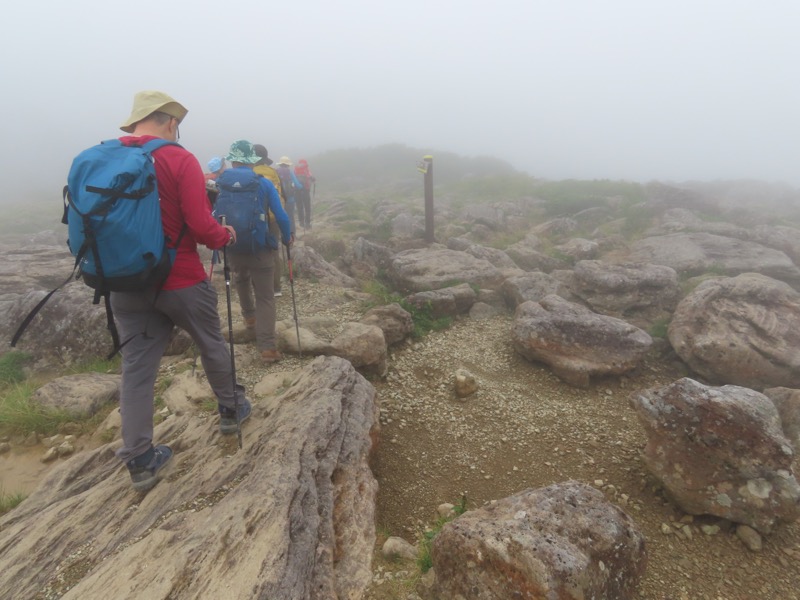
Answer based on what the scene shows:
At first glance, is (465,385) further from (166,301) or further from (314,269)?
(314,269)

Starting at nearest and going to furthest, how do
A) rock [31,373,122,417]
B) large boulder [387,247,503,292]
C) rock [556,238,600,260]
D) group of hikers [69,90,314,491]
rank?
group of hikers [69,90,314,491] → rock [31,373,122,417] → large boulder [387,247,503,292] → rock [556,238,600,260]

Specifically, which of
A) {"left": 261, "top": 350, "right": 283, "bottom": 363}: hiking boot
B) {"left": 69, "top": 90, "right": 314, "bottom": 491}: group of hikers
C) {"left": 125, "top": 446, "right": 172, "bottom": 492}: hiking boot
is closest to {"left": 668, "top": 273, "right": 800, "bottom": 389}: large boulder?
{"left": 261, "top": 350, "right": 283, "bottom": 363}: hiking boot

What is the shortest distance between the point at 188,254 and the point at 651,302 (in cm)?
1167

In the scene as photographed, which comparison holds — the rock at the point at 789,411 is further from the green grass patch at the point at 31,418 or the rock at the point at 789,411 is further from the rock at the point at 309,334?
the green grass patch at the point at 31,418

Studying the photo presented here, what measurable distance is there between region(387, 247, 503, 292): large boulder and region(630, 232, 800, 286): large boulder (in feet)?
22.8

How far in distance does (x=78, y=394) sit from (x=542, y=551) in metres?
7.11

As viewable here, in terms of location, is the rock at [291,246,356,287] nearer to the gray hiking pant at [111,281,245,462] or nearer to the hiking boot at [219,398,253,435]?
the hiking boot at [219,398,253,435]

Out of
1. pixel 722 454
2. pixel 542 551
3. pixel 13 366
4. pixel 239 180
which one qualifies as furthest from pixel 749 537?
pixel 13 366

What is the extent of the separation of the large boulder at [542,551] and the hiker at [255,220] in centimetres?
496

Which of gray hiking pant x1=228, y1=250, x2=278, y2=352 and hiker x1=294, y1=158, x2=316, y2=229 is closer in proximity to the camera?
gray hiking pant x1=228, y1=250, x2=278, y2=352

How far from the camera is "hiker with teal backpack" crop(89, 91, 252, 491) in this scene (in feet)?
13.2

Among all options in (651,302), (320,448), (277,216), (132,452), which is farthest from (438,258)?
(132,452)

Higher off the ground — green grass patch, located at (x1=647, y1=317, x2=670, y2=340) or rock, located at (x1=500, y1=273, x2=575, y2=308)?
rock, located at (x1=500, y1=273, x2=575, y2=308)

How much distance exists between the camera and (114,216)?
3.54 meters
